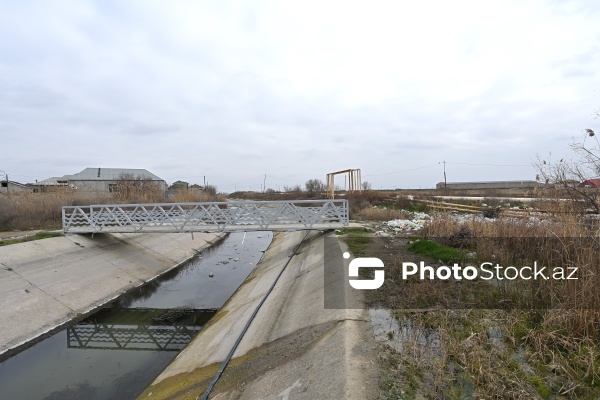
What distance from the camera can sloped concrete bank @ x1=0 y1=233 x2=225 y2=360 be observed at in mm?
9305

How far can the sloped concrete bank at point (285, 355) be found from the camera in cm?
404

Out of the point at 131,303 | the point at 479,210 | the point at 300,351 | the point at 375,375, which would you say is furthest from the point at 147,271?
the point at 479,210

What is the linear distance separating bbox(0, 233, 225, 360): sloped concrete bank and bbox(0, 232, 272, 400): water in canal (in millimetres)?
492

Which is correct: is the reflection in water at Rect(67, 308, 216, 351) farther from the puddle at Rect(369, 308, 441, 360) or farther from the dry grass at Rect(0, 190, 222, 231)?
the dry grass at Rect(0, 190, 222, 231)

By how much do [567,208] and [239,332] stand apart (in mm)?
7202

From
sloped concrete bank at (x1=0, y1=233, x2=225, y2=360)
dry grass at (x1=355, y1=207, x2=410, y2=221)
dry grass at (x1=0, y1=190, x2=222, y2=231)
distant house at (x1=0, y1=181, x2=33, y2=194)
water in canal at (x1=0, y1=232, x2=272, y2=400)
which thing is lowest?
water in canal at (x1=0, y1=232, x2=272, y2=400)

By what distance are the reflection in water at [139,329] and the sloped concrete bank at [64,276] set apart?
2.49 ft

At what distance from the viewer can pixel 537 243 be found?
7676 mm

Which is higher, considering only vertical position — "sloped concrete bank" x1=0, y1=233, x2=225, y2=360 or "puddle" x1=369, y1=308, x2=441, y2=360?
"puddle" x1=369, y1=308, x2=441, y2=360

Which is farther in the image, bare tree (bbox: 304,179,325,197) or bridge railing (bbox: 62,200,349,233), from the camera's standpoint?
bare tree (bbox: 304,179,325,197)

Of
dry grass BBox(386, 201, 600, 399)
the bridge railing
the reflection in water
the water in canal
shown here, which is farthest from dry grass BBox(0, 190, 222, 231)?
dry grass BBox(386, 201, 600, 399)

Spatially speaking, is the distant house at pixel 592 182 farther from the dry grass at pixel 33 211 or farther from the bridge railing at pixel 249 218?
the dry grass at pixel 33 211

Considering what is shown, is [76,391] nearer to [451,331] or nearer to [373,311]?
[373,311]

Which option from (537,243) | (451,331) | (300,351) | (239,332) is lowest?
(239,332)
